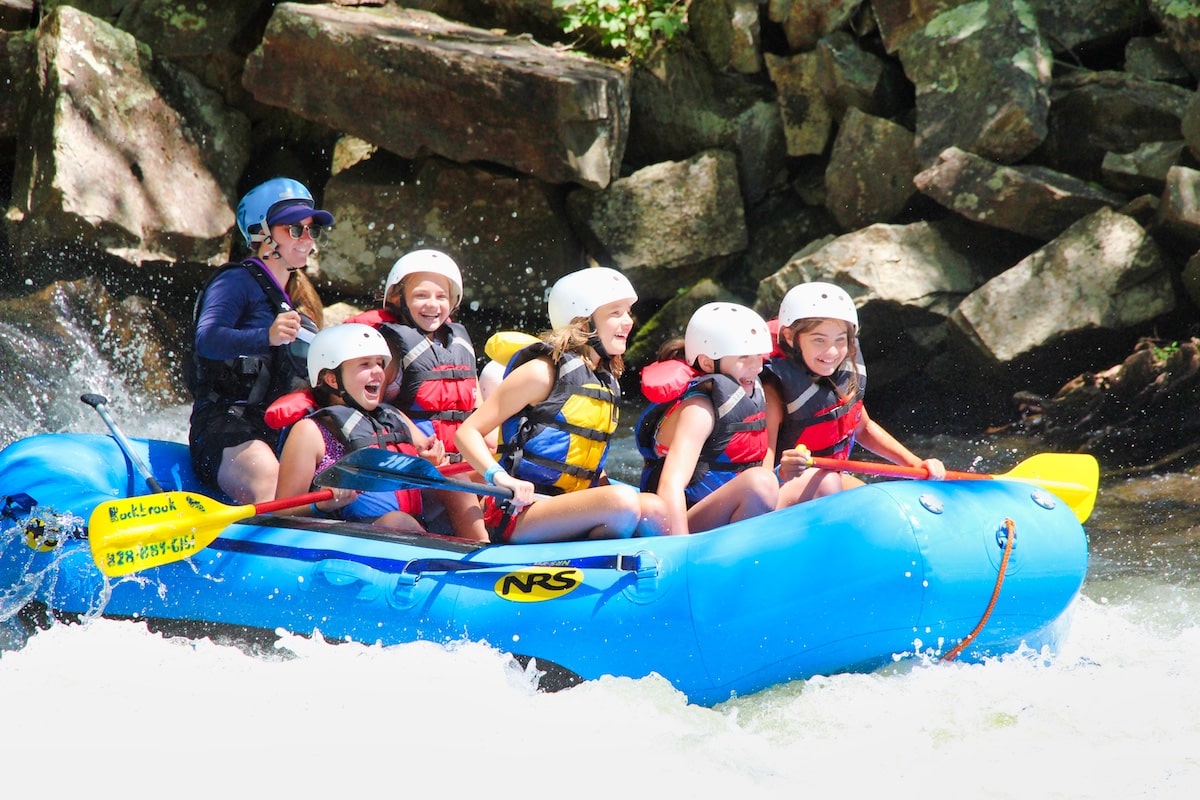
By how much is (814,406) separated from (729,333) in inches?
19.6

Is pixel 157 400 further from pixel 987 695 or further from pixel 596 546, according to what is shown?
pixel 987 695

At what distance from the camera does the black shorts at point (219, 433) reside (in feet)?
13.9

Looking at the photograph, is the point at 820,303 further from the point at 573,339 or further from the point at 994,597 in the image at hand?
the point at 994,597

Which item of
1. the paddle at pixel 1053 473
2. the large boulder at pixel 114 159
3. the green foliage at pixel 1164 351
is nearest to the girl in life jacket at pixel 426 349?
the paddle at pixel 1053 473

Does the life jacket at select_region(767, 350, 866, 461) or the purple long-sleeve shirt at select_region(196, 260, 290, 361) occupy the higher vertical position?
the purple long-sleeve shirt at select_region(196, 260, 290, 361)

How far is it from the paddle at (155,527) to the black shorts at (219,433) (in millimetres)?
492

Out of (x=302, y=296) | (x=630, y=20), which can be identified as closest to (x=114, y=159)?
(x=630, y=20)

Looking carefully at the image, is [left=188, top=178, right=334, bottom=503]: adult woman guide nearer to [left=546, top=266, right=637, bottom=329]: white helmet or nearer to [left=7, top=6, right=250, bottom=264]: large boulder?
[left=546, top=266, right=637, bottom=329]: white helmet

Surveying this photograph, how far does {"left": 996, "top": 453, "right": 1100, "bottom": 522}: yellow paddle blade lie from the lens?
387 cm

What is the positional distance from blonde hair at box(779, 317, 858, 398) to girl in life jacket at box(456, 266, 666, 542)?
63 cm

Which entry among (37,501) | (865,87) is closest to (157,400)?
(37,501)

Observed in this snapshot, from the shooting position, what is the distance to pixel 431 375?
4.34 m

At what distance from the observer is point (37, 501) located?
406cm

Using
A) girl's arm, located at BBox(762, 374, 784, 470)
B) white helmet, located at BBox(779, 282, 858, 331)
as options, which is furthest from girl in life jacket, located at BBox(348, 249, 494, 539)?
white helmet, located at BBox(779, 282, 858, 331)
